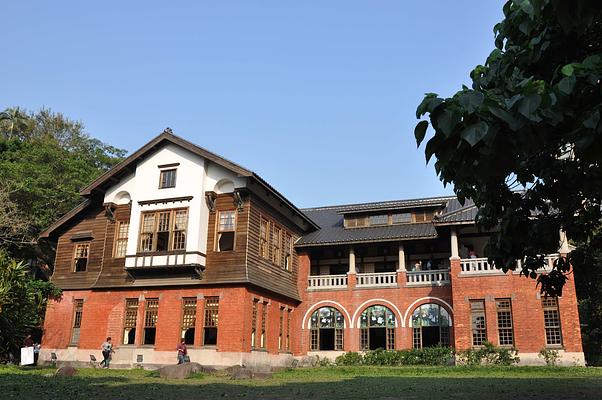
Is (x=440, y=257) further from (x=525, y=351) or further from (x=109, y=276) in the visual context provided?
(x=109, y=276)

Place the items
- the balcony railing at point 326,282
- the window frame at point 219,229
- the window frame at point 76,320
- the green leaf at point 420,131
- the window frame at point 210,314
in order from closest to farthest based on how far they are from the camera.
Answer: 1. the green leaf at point 420,131
2. the window frame at point 210,314
3. the window frame at point 219,229
4. the window frame at point 76,320
5. the balcony railing at point 326,282

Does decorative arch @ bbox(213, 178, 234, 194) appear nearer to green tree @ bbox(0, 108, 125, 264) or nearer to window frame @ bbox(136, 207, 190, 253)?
window frame @ bbox(136, 207, 190, 253)

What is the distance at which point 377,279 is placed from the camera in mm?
29094

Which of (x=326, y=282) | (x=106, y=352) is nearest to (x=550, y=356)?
(x=326, y=282)

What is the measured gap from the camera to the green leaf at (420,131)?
3980 mm

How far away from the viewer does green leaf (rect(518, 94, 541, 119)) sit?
380cm

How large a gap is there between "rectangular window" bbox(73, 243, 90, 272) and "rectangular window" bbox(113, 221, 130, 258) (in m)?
2.47

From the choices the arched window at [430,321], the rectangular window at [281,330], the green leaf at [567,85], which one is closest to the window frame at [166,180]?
the rectangular window at [281,330]

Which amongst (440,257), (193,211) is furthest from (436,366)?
(193,211)

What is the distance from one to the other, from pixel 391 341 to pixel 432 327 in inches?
91.6

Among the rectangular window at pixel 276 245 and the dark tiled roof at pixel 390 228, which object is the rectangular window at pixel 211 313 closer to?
the rectangular window at pixel 276 245

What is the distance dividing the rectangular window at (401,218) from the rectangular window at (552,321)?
825cm

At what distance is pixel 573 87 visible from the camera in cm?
417

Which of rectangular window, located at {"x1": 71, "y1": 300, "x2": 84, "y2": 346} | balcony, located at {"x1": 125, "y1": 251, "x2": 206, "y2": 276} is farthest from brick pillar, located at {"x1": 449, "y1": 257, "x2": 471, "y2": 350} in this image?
rectangular window, located at {"x1": 71, "y1": 300, "x2": 84, "y2": 346}
